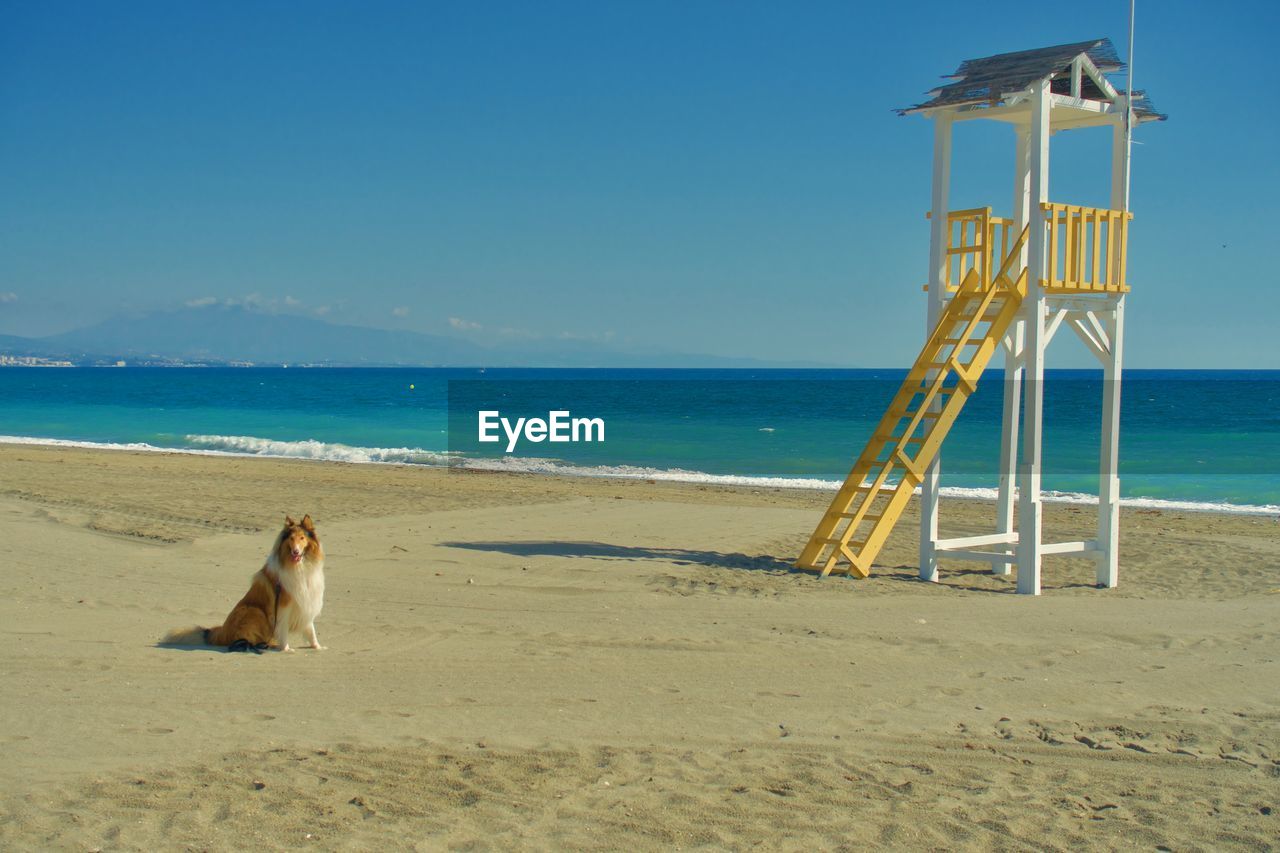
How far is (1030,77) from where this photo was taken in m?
11.3

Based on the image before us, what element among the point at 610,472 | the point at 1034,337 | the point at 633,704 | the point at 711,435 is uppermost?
the point at 1034,337

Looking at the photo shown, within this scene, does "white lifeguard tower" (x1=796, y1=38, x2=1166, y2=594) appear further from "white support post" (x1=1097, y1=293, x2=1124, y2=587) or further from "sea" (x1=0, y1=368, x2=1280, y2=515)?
"sea" (x1=0, y1=368, x2=1280, y2=515)

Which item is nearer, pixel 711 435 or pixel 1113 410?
pixel 1113 410

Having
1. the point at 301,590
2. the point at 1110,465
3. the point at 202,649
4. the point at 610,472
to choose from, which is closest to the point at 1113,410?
the point at 1110,465

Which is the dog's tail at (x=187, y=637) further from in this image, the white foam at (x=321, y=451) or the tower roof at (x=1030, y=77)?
the white foam at (x=321, y=451)

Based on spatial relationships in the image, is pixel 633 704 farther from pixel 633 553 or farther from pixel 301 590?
pixel 633 553

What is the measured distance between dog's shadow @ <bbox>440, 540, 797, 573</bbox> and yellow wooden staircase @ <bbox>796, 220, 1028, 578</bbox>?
69cm

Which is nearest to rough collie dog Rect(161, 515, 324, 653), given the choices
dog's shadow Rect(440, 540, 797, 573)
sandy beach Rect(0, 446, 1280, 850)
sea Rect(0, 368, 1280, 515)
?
sandy beach Rect(0, 446, 1280, 850)

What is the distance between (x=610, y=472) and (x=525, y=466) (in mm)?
2457

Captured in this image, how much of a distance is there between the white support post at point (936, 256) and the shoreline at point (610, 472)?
11028mm

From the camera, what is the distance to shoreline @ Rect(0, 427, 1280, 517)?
22.9m

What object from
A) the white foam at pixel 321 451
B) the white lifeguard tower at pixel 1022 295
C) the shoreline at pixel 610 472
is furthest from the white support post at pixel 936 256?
the white foam at pixel 321 451

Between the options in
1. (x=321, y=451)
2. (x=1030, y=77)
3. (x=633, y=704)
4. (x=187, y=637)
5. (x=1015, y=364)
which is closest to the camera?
(x=633, y=704)

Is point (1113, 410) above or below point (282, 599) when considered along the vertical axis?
above
